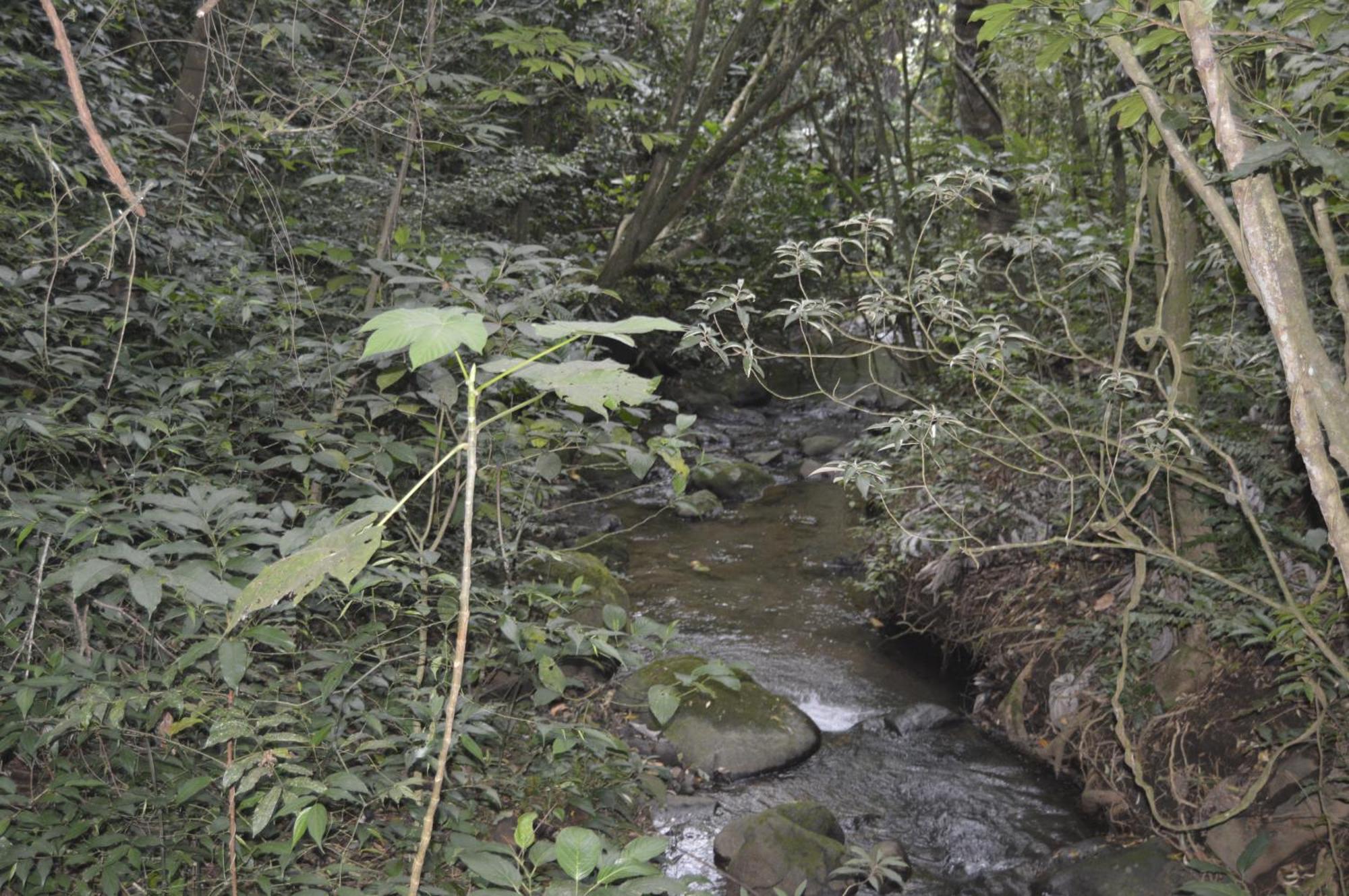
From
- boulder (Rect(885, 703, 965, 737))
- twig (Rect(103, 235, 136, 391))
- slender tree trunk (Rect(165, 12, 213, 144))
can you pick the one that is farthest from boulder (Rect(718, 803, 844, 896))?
slender tree trunk (Rect(165, 12, 213, 144))

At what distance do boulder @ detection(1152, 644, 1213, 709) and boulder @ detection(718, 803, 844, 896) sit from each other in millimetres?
1585

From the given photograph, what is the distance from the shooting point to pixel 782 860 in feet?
11.6

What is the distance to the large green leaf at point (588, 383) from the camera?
3.83ft

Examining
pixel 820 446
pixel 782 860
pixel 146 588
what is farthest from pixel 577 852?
pixel 820 446

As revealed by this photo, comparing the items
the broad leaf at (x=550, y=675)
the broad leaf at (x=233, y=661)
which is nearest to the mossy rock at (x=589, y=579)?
the broad leaf at (x=550, y=675)

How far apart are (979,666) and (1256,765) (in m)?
1.86

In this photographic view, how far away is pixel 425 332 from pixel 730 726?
3.86 metres

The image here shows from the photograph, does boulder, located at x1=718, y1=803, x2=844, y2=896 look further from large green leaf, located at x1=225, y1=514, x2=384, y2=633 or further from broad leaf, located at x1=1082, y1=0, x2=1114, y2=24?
broad leaf, located at x1=1082, y1=0, x2=1114, y2=24

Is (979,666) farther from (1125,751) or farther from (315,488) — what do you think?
(315,488)

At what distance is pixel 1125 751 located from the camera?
3719mm

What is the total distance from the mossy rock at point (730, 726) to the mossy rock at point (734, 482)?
4.29 m

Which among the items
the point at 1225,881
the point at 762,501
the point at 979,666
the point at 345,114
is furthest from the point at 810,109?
the point at 1225,881

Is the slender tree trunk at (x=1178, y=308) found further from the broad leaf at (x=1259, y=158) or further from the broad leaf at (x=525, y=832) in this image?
the broad leaf at (x=525, y=832)

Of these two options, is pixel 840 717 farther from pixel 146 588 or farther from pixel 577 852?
pixel 146 588
